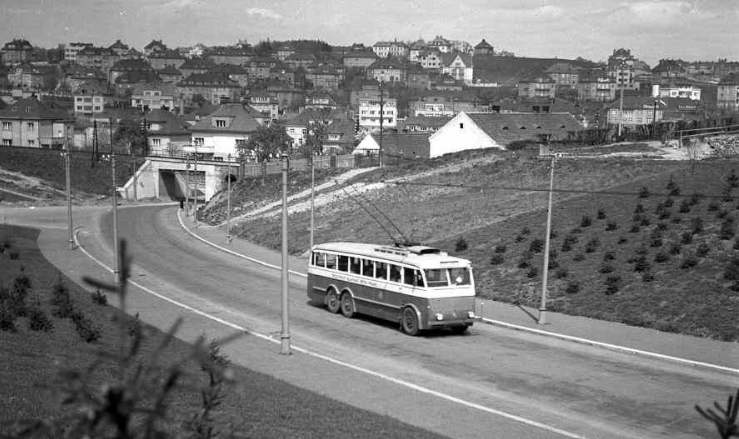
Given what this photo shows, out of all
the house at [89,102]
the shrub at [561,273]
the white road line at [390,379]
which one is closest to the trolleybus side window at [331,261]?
the white road line at [390,379]

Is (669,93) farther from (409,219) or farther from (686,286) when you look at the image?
(686,286)

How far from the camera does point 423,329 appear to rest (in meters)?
24.5

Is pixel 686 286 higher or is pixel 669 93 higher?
pixel 669 93

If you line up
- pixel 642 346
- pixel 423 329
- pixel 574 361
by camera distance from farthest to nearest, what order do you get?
pixel 423 329, pixel 642 346, pixel 574 361

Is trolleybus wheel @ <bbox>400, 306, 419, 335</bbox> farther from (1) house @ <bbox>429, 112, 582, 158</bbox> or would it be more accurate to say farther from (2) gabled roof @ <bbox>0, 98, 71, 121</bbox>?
(2) gabled roof @ <bbox>0, 98, 71, 121</bbox>

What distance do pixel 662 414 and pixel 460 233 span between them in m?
23.2

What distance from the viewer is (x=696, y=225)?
30828mm

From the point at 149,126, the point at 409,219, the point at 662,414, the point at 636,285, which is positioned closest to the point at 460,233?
the point at 409,219

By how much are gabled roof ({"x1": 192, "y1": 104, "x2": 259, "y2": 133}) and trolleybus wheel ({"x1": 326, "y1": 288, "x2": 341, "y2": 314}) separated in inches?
3338

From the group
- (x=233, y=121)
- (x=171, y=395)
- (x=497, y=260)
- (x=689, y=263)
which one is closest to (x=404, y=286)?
(x=497, y=260)

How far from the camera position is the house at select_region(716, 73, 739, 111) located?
15912 centimetres

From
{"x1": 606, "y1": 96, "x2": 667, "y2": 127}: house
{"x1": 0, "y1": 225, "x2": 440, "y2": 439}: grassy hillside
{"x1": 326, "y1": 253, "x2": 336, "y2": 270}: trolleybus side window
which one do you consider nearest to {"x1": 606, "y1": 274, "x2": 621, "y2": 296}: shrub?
{"x1": 326, "y1": 253, "x2": 336, "y2": 270}: trolleybus side window

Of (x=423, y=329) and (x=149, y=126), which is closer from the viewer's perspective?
(x=423, y=329)

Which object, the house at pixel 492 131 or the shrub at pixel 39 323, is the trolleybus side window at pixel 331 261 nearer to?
the shrub at pixel 39 323
